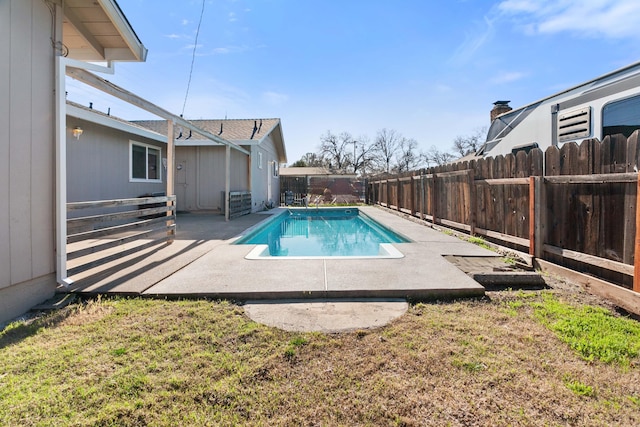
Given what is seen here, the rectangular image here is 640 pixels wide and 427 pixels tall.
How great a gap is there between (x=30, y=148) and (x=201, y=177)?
30.6 feet

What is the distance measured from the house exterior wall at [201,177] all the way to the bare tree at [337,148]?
104 feet

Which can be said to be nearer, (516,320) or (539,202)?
(516,320)

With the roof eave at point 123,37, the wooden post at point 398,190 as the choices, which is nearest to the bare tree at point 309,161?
the wooden post at point 398,190

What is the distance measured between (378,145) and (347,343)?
145 feet

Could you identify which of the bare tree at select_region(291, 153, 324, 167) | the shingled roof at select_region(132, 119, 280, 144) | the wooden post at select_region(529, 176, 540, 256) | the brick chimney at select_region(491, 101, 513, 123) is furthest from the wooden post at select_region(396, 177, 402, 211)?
the bare tree at select_region(291, 153, 324, 167)

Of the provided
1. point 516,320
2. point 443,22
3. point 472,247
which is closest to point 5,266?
point 516,320

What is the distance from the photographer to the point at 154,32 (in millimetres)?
7285

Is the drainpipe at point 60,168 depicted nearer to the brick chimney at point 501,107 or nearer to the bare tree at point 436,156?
the brick chimney at point 501,107

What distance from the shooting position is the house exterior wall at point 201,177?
1220 centimetres

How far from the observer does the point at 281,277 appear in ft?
12.5

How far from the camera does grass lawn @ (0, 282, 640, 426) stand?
1.66m

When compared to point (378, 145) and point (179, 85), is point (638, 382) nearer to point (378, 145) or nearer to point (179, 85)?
point (179, 85)

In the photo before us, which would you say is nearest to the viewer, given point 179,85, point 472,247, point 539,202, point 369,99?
point 539,202

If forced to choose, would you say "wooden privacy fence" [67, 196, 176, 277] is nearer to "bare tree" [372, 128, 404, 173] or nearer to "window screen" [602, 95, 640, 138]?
"window screen" [602, 95, 640, 138]
